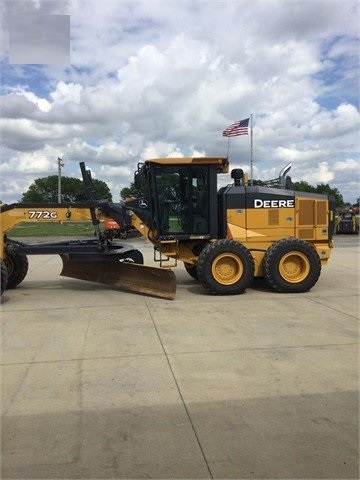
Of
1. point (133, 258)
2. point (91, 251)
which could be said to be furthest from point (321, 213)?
point (91, 251)

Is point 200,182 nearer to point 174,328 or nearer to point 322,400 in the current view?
point 174,328

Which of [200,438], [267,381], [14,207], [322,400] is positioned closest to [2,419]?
[200,438]

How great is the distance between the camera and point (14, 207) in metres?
9.32

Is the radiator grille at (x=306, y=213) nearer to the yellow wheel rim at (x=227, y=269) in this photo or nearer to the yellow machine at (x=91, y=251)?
the yellow wheel rim at (x=227, y=269)

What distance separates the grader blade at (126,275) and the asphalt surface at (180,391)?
99 cm

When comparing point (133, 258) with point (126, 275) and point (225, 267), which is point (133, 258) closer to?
point (126, 275)

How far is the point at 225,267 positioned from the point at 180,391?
4969 millimetres

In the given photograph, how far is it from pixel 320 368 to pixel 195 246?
5.32 m

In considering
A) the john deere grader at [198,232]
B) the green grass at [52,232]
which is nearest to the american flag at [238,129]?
the john deere grader at [198,232]

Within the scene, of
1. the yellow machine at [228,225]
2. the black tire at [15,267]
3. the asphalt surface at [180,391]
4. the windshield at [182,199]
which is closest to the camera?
the asphalt surface at [180,391]

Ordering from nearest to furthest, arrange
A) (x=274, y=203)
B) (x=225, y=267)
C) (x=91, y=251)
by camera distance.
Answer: (x=225, y=267), (x=91, y=251), (x=274, y=203)

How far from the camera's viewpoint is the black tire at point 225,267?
900 cm

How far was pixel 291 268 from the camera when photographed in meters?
9.47

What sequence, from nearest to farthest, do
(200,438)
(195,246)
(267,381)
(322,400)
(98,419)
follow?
(200,438) < (98,419) < (322,400) < (267,381) < (195,246)
